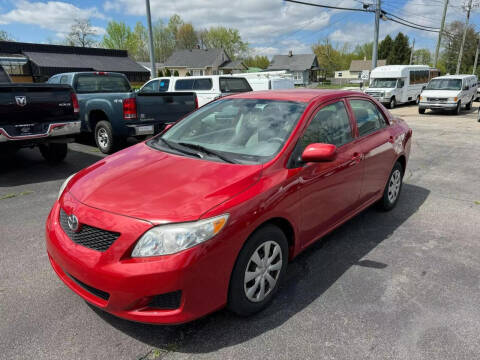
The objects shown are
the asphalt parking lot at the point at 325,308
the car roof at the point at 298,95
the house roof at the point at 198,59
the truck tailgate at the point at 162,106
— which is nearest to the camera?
the asphalt parking lot at the point at 325,308

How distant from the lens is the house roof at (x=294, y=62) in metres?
81.4

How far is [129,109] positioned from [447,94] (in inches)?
674

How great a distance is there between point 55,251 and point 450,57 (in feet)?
234

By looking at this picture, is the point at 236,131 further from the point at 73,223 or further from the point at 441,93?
the point at 441,93

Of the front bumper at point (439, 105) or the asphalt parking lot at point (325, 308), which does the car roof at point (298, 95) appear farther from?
the front bumper at point (439, 105)

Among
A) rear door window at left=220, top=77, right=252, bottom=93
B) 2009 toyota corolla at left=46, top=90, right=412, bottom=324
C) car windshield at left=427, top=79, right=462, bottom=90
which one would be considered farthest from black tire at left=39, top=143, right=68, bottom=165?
car windshield at left=427, top=79, right=462, bottom=90

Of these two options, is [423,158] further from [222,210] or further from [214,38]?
[214,38]

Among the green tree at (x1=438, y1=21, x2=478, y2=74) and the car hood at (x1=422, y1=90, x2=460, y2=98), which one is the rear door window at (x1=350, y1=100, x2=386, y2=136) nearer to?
the car hood at (x1=422, y1=90, x2=460, y2=98)

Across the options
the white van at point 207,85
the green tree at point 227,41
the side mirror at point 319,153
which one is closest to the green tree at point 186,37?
the green tree at point 227,41

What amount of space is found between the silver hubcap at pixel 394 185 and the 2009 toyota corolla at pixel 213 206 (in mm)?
990

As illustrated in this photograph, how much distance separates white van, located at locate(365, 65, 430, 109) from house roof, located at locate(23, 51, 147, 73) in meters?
29.6

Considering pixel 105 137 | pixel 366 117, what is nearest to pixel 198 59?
pixel 105 137

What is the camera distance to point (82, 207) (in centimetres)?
252

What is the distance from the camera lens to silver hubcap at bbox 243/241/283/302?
2.59m
